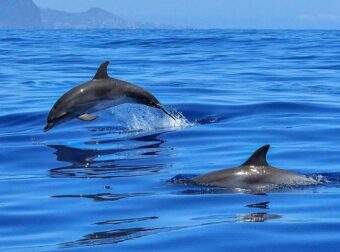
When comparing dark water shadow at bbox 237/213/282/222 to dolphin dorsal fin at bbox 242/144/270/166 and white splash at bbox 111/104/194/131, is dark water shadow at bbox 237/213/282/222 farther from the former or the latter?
white splash at bbox 111/104/194/131

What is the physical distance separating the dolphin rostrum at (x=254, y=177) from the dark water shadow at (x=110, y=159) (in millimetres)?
1473

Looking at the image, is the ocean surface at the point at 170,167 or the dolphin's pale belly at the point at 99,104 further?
the dolphin's pale belly at the point at 99,104

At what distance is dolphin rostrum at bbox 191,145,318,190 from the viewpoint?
9.88 meters

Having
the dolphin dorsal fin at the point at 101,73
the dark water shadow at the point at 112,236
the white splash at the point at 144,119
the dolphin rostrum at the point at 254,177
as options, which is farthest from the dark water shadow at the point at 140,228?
the white splash at the point at 144,119

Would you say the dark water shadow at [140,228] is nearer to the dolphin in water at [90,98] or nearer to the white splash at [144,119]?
the dolphin in water at [90,98]

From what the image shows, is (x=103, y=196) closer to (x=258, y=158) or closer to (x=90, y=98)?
(x=258, y=158)

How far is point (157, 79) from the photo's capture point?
26453mm

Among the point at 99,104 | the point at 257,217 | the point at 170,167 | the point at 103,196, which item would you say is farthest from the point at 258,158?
the point at 99,104

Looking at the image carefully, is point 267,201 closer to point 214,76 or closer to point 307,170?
point 307,170

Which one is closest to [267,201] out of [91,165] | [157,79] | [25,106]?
[91,165]

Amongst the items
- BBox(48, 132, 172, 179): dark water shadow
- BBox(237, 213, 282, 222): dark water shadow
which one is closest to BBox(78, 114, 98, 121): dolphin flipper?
BBox(48, 132, 172, 179): dark water shadow

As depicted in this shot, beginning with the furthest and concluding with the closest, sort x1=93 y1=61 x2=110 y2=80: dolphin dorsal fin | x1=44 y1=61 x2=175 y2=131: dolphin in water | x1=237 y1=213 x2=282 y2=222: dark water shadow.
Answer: x1=93 y1=61 x2=110 y2=80: dolphin dorsal fin → x1=44 y1=61 x2=175 y2=131: dolphin in water → x1=237 y1=213 x2=282 y2=222: dark water shadow

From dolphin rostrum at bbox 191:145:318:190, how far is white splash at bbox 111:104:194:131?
5.51 m

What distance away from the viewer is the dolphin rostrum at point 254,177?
32.4 feet
